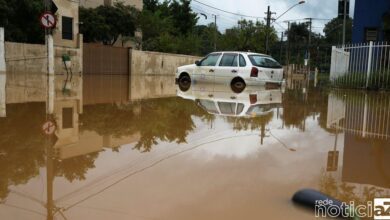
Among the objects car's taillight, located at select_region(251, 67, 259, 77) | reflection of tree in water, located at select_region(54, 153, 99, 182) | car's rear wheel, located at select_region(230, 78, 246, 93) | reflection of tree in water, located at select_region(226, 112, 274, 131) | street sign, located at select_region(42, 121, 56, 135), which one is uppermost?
car's taillight, located at select_region(251, 67, 259, 77)

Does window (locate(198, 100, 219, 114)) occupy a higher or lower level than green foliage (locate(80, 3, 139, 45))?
lower

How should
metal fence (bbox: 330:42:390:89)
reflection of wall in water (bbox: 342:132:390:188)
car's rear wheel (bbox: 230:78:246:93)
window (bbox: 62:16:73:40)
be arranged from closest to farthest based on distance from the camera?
1. reflection of wall in water (bbox: 342:132:390:188)
2. car's rear wheel (bbox: 230:78:246:93)
3. metal fence (bbox: 330:42:390:89)
4. window (bbox: 62:16:73:40)

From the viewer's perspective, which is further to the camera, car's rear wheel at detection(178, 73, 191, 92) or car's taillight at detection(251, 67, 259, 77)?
car's rear wheel at detection(178, 73, 191, 92)

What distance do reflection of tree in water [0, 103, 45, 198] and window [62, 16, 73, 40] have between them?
2039 centimetres

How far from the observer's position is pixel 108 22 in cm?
4072

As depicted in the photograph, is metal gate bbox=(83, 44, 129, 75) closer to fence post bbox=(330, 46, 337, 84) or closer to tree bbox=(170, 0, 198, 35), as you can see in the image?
fence post bbox=(330, 46, 337, 84)

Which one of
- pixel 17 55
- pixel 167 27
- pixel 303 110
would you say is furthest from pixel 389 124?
pixel 167 27

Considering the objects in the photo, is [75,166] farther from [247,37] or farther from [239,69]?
[247,37]

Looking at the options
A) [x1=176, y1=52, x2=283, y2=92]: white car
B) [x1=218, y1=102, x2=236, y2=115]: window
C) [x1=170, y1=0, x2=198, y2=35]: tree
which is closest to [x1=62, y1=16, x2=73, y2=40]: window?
[x1=176, y1=52, x2=283, y2=92]: white car

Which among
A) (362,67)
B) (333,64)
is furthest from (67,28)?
(362,67)

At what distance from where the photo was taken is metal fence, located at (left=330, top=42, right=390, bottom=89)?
53.0 ft

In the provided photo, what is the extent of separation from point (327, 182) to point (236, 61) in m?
12.5

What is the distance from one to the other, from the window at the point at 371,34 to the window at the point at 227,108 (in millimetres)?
15844

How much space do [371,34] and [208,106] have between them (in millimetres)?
16757
